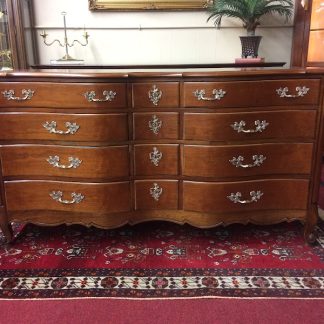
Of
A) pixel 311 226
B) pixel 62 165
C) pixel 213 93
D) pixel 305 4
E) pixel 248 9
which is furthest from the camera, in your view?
pixel 305 4

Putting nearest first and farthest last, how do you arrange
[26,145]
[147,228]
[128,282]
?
[128,282]
[26,145]
[147,228]

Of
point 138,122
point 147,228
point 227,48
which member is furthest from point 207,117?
point 227,48

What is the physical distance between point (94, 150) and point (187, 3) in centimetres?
119

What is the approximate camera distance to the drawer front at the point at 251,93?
60.0 inches

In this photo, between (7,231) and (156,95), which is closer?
(156,95)

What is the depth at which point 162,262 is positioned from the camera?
1642 millimetres

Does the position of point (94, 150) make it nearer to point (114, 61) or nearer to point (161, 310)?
point (161, 310)

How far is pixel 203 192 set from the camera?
1.64 m

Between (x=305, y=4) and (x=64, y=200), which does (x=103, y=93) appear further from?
(x=305, y=4)

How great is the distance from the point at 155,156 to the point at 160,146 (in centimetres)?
5

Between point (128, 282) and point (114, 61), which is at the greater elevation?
point (114, 61)

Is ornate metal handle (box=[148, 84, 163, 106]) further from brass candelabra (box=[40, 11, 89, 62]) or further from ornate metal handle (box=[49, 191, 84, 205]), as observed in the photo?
brass candelabra (box=[40, 11, 89, 62])

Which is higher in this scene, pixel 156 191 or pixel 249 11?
pixel 249 11

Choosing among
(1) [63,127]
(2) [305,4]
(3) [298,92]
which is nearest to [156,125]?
(1) [63,127]
